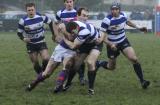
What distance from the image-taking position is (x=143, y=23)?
53031 millimetres

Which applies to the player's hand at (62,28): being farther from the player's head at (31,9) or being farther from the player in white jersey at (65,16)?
the player's head at (31,9)

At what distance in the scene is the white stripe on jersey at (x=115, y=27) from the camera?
13016mm

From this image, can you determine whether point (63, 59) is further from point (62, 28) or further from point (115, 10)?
point (115, 10)

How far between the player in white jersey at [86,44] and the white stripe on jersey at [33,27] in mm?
1554

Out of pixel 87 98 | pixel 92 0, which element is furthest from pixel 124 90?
pixel 92 0

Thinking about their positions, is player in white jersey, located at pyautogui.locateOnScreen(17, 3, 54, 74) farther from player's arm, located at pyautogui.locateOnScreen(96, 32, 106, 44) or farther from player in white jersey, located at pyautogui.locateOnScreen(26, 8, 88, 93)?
player's arm, located at pyautogui.locateOnScreen(96, 32, 106, 44)

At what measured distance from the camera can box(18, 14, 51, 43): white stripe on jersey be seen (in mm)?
13320

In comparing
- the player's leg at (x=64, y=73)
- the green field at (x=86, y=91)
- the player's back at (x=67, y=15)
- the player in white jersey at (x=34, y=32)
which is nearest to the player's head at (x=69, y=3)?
the player's back at (x=67, y=15)

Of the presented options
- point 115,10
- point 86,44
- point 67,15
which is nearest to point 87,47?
point 86,44

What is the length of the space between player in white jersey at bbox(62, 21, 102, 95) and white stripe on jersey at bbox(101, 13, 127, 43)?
2.99ft

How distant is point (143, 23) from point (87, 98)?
42291mm

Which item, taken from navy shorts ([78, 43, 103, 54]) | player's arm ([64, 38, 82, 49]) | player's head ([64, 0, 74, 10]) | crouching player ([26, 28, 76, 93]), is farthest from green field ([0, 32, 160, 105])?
player's head ([64, 0, 74, 10])

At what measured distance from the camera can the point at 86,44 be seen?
12094mm

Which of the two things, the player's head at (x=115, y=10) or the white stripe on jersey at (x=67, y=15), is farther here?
the white stripe on jersey at (x=67, y=15)
